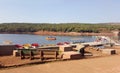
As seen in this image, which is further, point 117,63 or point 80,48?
point 80,48

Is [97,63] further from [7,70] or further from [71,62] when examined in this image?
[7,70]

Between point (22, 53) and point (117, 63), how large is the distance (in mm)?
7382

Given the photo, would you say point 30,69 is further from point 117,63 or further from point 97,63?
point 117,63

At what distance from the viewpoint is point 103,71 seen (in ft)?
51.3

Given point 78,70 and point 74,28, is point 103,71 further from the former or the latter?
point 74,28

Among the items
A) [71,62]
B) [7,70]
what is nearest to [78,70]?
[71,62]

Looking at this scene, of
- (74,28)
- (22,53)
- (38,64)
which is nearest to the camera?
(38,64)

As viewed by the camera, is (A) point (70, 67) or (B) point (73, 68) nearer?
(B) point (73, 68)

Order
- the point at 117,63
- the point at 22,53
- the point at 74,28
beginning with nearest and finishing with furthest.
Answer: the point at 117,63 < the point at 22,53 < the point at 74,28

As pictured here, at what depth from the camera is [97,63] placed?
60.3 ft

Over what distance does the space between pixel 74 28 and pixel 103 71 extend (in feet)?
574

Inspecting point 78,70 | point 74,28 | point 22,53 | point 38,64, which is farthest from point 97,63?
point 74,28

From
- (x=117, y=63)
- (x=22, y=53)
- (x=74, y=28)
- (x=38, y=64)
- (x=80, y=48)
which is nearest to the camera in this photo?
(x=38, y=64)

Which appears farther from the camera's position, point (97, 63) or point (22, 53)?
point (22, 53)
